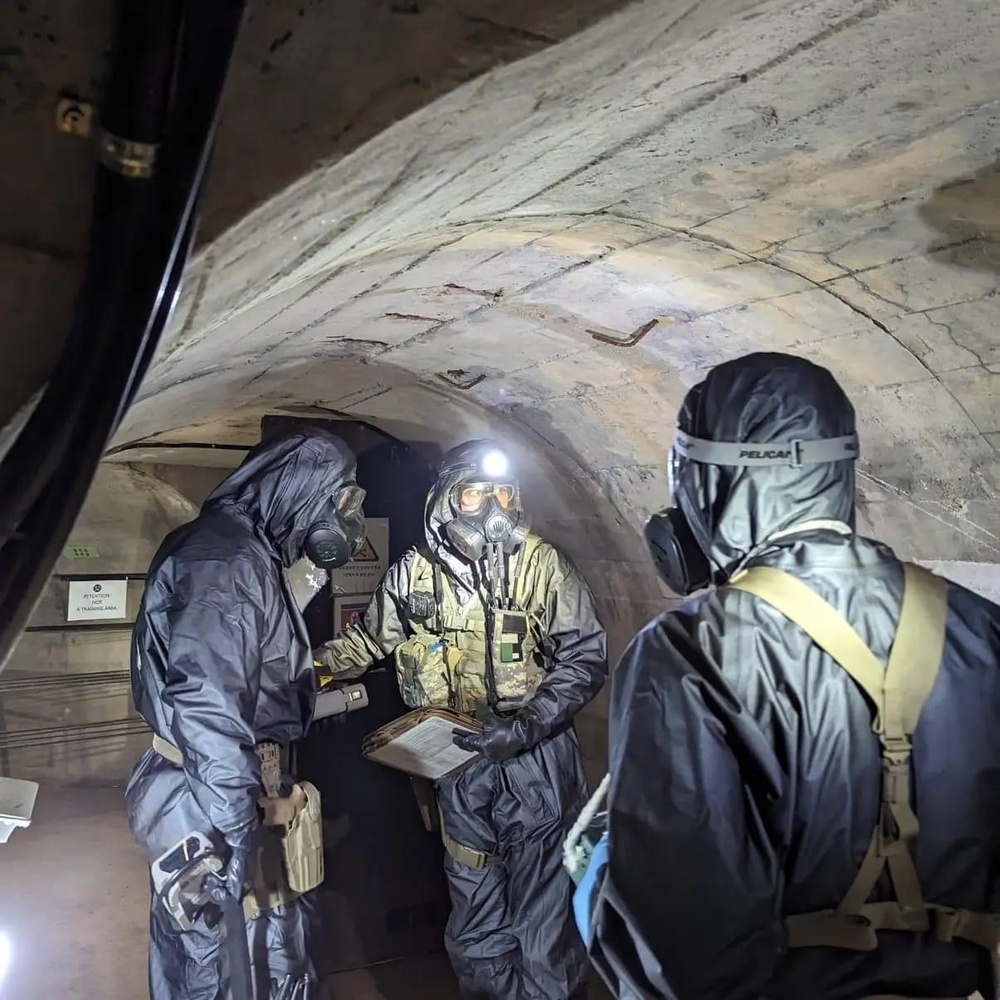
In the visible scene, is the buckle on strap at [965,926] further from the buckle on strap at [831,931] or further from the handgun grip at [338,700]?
the handgun grip at [338,700]

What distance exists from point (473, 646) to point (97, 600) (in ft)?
11.1

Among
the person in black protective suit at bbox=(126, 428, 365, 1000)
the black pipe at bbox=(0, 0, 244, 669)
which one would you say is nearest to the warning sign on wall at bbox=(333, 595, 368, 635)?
the person in black protective suit at bbox=(126, 428, 365, 1000)

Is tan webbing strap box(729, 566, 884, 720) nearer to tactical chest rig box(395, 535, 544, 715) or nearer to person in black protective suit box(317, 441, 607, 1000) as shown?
person in black protective suit box(317, 441, 607, 1000)

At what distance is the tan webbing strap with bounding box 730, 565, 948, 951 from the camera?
4.31 feet

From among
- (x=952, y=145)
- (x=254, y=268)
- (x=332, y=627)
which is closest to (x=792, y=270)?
(x=952, y=145)

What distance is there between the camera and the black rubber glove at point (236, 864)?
249 centimetres

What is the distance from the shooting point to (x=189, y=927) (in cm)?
251

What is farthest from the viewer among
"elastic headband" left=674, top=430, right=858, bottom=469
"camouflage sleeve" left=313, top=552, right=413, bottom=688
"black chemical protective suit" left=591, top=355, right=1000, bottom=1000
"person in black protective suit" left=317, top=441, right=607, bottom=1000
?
"camouflage sleeve" left=313, top=552, right=413, bottom=688

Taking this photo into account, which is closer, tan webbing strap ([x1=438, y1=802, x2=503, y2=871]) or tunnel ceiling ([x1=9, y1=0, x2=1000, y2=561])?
tunnel ceiling ([x1=9, y1=0, x2=1000, y2=561])

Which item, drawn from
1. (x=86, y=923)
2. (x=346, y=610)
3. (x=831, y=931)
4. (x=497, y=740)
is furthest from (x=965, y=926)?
(x=86, y=923)

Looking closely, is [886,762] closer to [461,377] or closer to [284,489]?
[284,489]

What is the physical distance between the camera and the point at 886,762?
1.32 m

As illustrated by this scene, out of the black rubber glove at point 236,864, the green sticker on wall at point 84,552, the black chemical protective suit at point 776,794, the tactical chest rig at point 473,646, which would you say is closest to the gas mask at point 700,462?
the black chemical protective suit at point 776,794

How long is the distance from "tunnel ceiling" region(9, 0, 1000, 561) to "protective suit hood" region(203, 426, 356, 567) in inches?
11.6
